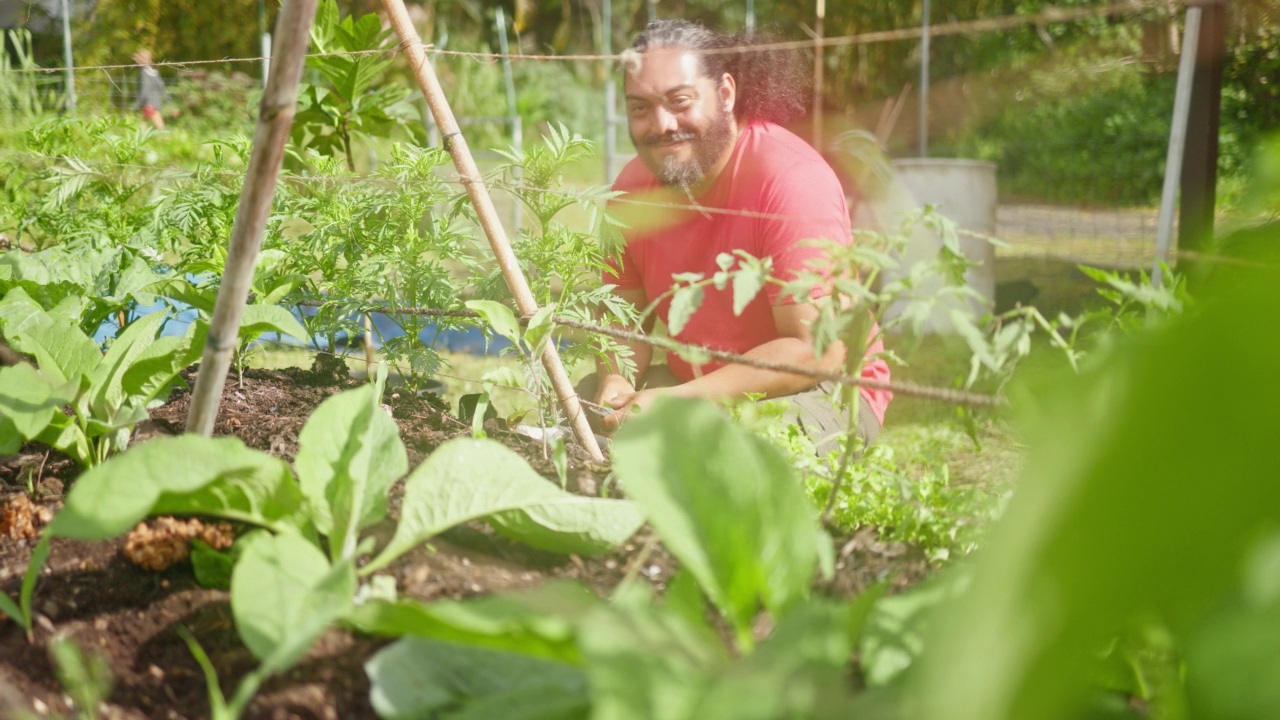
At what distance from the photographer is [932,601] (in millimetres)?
837

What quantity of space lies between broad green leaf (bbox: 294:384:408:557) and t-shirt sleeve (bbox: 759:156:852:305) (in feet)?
4.47

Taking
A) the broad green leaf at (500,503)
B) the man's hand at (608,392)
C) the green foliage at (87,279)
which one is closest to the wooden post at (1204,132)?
the man's hand at (608,392)

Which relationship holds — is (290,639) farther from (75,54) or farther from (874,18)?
(874,18)

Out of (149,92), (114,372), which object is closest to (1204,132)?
(114,372)

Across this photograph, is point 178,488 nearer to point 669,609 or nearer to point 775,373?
point 669,609

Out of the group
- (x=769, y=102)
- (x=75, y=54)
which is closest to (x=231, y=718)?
(x=769, y=102)

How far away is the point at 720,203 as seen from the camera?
9.05 feet

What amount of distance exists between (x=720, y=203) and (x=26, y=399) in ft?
6.24

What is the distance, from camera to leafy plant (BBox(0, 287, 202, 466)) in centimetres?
139

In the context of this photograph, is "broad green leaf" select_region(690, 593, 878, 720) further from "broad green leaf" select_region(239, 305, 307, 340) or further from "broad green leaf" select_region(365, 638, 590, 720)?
"broad green leaf" select_region(239, 305, 307, 340)

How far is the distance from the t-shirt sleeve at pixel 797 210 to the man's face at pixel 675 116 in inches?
10.4

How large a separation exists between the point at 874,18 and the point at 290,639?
47.9ft

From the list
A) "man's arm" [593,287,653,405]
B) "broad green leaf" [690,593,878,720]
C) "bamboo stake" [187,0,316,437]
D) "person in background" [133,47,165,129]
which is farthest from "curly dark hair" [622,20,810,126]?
"person in background" [133,47,165,129]

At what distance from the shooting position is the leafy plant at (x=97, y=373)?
1386mm
